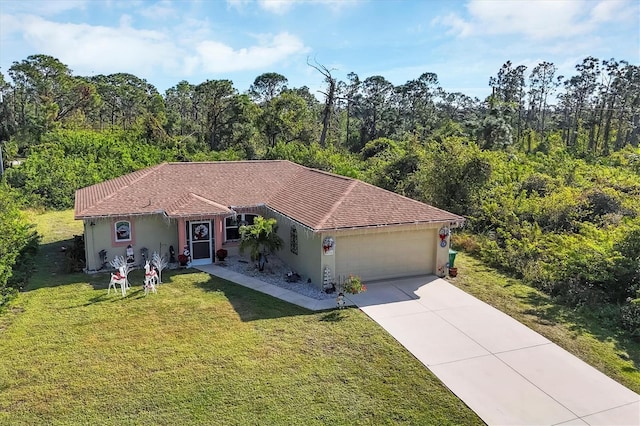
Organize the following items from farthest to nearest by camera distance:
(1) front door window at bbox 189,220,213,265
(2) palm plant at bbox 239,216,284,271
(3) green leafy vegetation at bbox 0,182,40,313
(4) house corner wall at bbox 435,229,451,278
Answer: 1. (1) front door window at bbox 189,220,213,265
2. (4) house corner wall at bbox 435,229,451,278
3. (2) palm plant at bbox 239,216,284,271
4. (3) green leafy vegetation at bbox 0,182,40,313

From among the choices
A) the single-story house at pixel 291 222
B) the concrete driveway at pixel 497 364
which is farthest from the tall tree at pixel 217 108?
the concrete driveway at pixel 497 364

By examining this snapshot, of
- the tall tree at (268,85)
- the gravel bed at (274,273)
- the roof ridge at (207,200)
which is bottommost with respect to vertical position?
the gravel bed at (274,273)

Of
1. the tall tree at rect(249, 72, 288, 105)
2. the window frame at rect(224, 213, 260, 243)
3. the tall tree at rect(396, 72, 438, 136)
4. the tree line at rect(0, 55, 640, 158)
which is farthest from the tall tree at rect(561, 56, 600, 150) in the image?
the window frame at rect(224, 213, 260, 243)

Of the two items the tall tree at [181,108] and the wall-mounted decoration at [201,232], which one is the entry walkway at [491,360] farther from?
the tall tree at [181,108]

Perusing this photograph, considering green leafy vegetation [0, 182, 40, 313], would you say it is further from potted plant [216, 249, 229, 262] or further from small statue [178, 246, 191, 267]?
potted plant [216, 249, 229, 262]

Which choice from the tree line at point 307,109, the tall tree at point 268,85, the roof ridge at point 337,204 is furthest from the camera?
the tall tree at point 268,85

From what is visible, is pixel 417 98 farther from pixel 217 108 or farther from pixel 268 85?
pixel 217 108

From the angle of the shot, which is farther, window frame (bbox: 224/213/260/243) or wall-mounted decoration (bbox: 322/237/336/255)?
window frame (bbox: 224/213/260/243)
